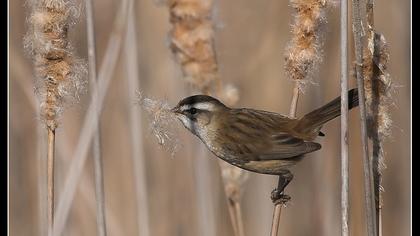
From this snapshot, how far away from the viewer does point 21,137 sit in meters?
3.88

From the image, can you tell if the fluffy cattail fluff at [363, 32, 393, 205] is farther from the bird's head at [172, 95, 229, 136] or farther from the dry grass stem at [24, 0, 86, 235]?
the dry grass stem at [24, 0, 86, 235]

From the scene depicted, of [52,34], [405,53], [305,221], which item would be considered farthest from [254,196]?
[52,34]

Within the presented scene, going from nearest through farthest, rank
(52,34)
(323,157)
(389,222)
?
(52,34) < (323,157) < (389,222)

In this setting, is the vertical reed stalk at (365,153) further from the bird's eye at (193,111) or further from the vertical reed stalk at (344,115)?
the bird's eye at (193,111)

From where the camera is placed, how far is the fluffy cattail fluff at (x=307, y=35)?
2.02 m

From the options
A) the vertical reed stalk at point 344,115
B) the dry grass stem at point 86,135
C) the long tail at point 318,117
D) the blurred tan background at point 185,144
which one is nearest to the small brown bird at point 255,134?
the long tail at point 318,117

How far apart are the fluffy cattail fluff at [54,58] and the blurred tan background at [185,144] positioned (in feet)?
4.57

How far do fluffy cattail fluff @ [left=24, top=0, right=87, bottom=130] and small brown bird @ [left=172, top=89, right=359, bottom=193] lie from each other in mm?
737

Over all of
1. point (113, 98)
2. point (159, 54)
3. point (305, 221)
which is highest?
point (159, 54)

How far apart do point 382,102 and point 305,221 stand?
2142mm

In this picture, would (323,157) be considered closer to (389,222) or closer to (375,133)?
(389,222)

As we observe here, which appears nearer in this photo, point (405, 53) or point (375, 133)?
point (375, 133)

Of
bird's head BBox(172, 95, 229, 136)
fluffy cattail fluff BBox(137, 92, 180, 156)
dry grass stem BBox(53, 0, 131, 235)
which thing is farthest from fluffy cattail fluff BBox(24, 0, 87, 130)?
bird's head BBox(172, 95, 229, 136)

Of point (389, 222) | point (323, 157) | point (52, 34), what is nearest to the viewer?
point (52, 34)
